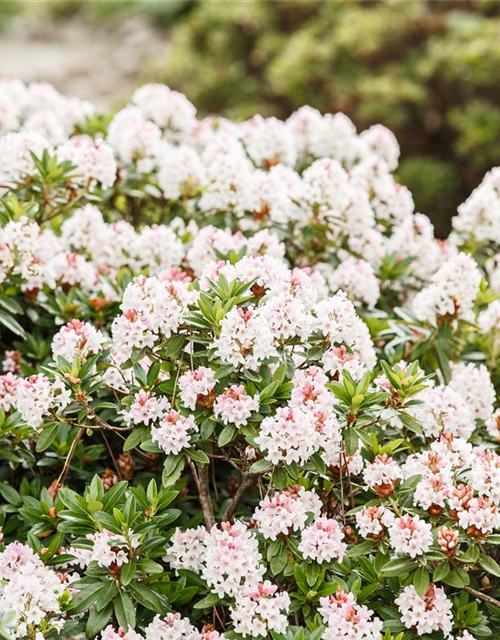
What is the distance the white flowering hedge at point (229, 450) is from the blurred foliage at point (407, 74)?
4.55 m

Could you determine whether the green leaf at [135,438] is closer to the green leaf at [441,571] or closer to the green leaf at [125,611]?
the green leaf at [125,611]

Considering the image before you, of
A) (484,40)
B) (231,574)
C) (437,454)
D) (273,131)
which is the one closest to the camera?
(231,574)

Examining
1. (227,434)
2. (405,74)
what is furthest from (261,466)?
(405,74)

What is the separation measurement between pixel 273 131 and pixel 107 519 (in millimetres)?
2185

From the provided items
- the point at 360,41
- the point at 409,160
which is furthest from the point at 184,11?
the point at 409,160

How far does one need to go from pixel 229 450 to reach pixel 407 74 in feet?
19.5

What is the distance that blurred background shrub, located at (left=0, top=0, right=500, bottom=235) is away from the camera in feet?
23.2

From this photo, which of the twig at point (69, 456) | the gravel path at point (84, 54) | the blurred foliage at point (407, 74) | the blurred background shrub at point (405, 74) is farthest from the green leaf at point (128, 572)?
the gravel path at point (84, 54)

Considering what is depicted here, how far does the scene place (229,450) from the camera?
2.22m

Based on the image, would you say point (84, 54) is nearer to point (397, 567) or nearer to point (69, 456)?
point (69, 456)

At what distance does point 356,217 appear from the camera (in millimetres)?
3146

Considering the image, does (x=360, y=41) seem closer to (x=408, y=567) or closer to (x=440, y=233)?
(x=440, y=233)

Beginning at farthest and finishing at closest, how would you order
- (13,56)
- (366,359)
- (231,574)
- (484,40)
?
(13,56) → (484,40) → (366,359) → (231,574)

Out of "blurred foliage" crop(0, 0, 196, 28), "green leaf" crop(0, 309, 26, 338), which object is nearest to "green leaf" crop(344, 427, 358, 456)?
"green leaf" crop(0, 309, 26, 338)
